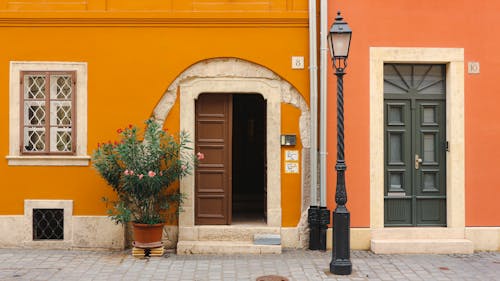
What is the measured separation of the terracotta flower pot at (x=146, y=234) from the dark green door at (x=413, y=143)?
3880 millimetres

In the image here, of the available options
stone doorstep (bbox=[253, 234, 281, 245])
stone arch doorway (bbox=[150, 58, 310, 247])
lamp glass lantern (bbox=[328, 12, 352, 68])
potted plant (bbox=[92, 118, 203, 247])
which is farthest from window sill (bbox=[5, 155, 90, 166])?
lamp glass lantern (bbox=[328, 12, 352, 68])

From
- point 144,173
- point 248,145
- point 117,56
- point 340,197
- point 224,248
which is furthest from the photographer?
point 248,145

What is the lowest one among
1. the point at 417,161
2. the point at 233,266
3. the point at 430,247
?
the point at 233,266

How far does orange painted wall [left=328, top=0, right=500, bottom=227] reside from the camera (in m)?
8.99

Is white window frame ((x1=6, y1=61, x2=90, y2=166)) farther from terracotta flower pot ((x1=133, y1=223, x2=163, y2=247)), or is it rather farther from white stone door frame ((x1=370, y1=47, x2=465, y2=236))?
white stone door frame ((x1=370, y1=47, x2=465, y2=236))

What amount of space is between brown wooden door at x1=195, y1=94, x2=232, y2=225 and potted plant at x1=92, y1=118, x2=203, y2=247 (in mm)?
505

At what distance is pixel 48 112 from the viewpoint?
8.91 m

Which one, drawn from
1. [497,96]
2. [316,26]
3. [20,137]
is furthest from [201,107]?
[497,96]

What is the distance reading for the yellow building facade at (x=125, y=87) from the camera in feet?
29.0

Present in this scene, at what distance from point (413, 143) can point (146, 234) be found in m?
4.71

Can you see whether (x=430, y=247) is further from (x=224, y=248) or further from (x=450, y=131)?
(x=224, y=248)

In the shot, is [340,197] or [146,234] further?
[146,234]

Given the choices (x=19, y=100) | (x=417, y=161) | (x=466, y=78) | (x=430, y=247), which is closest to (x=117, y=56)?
(x=19, y=100)

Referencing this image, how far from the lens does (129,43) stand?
8922 mm
